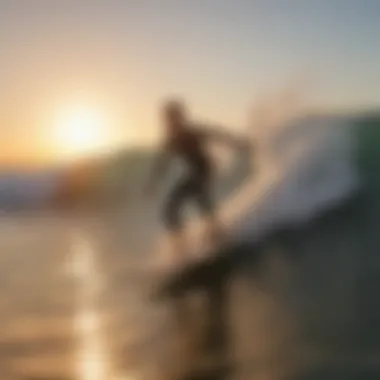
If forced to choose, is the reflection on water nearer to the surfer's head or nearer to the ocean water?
the ocean water

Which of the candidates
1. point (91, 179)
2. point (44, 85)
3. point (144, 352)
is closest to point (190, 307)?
point (144, 352)

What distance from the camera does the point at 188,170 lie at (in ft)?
3.29

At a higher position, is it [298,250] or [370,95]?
[370,95]

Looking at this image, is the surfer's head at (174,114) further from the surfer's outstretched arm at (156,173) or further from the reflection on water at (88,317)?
the reflection on water at (88,317)

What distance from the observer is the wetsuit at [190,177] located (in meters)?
1.00

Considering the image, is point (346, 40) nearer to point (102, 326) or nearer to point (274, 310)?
point (274, 310)

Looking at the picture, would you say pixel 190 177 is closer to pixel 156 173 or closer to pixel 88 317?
pixel 156 173

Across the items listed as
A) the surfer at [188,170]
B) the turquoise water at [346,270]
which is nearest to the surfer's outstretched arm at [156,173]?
the surfer at [188,170]

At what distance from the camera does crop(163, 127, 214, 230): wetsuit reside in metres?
1.00

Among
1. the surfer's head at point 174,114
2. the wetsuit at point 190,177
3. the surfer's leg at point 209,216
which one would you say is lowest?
the surfer's leg at point 209,216

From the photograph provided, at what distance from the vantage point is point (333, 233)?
1009mm

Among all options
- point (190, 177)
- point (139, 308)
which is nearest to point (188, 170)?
point (190, 177)

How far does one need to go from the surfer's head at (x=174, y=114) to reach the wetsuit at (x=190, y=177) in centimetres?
1

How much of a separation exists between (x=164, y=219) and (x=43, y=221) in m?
0.14
